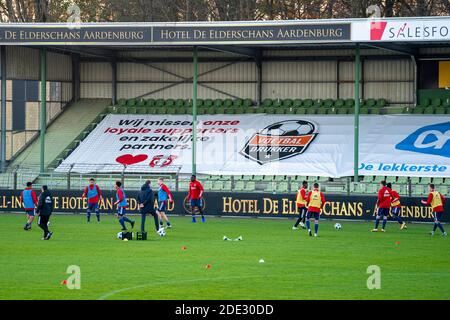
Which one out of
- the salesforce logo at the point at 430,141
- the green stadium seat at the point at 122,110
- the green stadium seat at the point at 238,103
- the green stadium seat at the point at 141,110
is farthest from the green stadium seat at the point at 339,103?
the green stadium seat at the point at 122,110

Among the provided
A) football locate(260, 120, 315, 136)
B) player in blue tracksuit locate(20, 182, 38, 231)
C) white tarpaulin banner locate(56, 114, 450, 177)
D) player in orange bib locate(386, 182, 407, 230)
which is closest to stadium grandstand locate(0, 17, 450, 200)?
white tarpaulin banner locate(56, 114, 450, 177)

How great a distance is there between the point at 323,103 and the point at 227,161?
20.8ft

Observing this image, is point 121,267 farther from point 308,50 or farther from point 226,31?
point 308,50

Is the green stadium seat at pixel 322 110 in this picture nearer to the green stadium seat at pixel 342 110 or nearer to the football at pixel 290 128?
the green stadium seat at pixel 342 110

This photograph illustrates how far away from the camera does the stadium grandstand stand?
1679 inches

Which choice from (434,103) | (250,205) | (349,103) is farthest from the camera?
(349,103)

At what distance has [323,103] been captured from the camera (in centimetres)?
5094

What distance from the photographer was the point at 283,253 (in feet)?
87.8

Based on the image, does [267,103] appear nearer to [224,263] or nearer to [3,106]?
[3,106]

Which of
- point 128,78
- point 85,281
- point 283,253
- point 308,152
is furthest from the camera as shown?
point 128,78

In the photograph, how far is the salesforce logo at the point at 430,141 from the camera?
4536 centimetres

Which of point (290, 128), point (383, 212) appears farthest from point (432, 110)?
point (383, 212)
